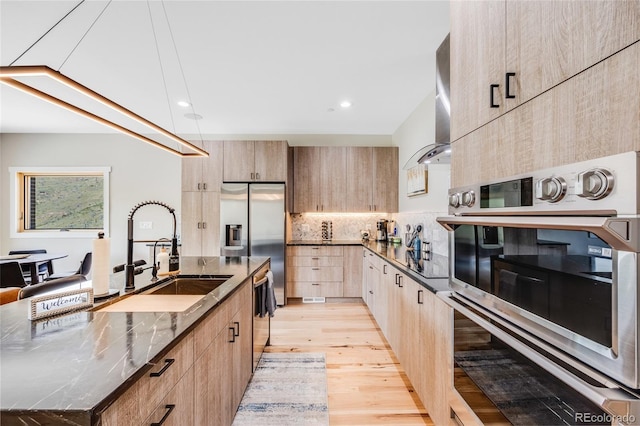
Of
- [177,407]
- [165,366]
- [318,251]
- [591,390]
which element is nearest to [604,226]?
[591,390]

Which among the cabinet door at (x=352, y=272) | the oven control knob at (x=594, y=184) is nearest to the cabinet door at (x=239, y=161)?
the cabinet door at (x=352, y=272)

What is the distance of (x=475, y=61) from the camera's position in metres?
1.27

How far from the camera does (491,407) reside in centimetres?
104

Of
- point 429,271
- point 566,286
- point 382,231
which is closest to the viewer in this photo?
point 566,286

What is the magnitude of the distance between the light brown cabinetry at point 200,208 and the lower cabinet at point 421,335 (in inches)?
114

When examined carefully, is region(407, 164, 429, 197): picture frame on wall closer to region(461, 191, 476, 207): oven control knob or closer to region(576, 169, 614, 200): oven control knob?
region(461, 191, 476, 207): oven control knob

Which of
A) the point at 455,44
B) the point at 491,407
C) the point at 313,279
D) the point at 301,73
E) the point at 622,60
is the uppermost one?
the point at 301,73

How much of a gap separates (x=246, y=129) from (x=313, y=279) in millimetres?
2653

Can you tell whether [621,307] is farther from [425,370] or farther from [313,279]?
[313,279]

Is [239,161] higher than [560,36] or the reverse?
higher

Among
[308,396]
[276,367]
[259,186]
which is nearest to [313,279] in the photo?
[259,186]

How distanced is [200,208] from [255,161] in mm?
1159

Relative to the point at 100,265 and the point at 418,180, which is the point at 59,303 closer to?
the point at 100,265

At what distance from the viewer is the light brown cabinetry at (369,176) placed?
4.78 metres
